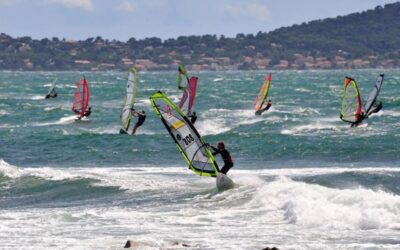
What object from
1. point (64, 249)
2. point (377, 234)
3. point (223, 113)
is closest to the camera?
point (64, 249)

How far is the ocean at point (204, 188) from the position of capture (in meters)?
15.4

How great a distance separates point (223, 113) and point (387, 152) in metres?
21.2

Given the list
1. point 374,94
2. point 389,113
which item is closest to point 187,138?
point 374,94

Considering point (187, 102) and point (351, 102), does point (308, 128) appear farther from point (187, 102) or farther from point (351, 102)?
point (187, 102)

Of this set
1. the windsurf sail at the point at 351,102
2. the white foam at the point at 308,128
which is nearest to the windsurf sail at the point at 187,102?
the white foam at the point at 308,128

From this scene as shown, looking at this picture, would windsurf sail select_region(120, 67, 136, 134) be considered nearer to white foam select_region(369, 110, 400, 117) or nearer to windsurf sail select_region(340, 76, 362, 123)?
windsurf sail select_region(340, 76, 362, 123)

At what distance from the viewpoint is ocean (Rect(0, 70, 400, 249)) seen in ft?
50.6

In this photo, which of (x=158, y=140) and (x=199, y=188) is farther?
(x=158, y=140)

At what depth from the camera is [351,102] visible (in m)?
33.0

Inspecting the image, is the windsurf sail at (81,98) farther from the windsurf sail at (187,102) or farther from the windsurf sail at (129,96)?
the windsurf sail at (129,96)

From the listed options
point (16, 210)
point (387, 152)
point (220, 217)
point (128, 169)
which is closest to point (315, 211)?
point (220, 217)

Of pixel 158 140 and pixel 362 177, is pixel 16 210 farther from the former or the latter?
pixel 158 140

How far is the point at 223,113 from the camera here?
1941 inches

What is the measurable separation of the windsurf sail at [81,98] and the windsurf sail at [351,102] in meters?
11.7
